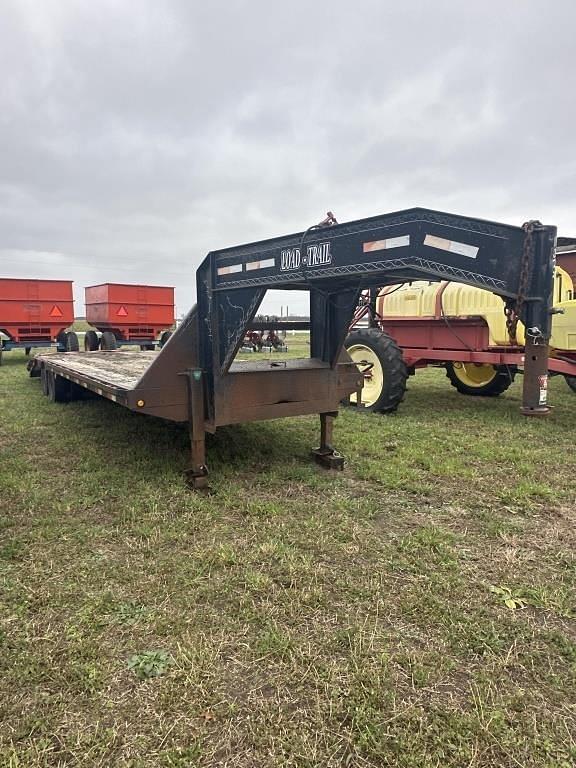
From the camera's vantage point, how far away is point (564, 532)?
319cm

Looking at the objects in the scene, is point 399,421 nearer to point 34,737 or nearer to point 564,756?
point 564,756

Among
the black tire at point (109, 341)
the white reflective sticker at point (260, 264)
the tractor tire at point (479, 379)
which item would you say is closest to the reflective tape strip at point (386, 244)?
the white reflective sticker at point (260, 264)

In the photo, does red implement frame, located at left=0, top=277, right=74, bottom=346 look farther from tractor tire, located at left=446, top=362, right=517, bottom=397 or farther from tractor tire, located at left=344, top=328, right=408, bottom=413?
tractor tire, located at left=446, top=362, right=517, bottom=397

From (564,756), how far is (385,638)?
28.0 inches

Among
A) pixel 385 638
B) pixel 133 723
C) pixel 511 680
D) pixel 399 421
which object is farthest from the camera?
pixel 399 421

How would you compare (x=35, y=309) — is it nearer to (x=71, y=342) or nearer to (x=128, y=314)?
(x=71, y=342)

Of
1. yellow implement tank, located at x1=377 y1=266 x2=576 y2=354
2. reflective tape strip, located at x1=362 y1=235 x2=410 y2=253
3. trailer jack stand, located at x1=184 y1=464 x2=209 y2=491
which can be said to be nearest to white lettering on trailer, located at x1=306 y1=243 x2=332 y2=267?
reflective tape strip, located at x1=362 y1=235 x2=410 y2=253

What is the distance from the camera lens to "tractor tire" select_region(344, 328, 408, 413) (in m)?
6.61

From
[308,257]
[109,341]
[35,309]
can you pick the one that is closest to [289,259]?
[308,257]

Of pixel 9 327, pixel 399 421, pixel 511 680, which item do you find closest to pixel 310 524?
pixel 511 680

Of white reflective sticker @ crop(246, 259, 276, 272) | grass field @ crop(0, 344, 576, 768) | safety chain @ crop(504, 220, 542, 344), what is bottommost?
grass field @ crop(0, 344, 576, 768)

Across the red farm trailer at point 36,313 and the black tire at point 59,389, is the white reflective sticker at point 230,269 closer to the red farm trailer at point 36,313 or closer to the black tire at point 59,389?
the black tire at point 59,389

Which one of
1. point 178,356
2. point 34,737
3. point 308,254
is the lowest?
point 34,737

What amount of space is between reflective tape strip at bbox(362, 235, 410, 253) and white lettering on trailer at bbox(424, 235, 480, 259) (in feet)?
0.47
